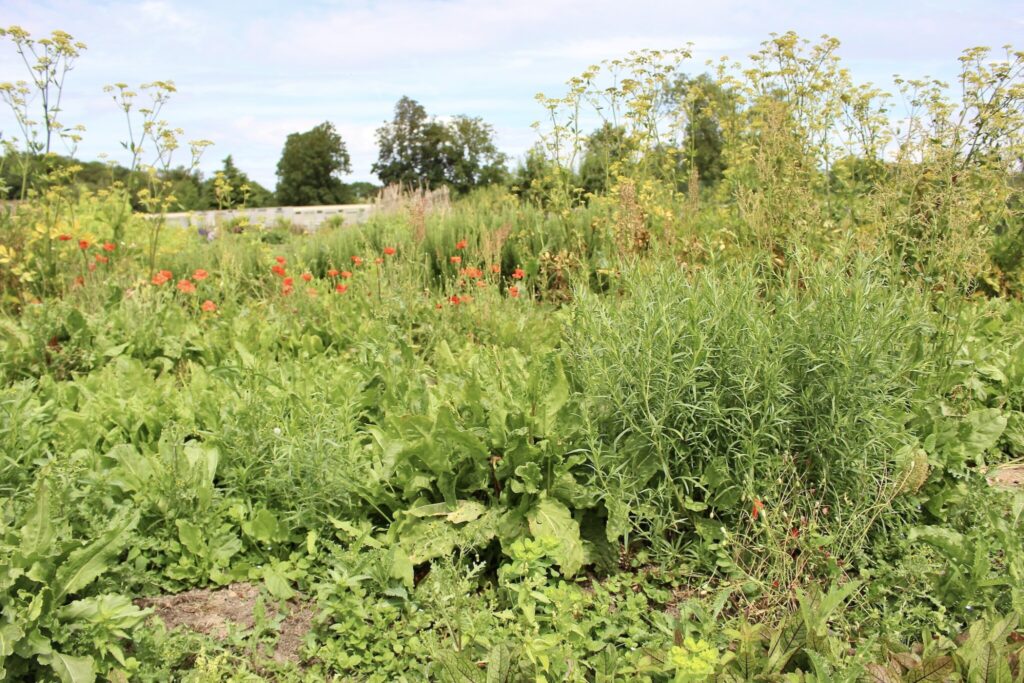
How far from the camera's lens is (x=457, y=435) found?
286cm

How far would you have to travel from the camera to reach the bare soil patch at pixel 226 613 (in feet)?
8.44

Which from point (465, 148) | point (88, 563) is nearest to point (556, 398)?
point (88, 563)

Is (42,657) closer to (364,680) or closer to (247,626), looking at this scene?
(247,626)

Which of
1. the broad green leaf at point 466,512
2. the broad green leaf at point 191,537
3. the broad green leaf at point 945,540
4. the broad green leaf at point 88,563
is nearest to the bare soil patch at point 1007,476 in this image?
the broad green leaf at point 945,540

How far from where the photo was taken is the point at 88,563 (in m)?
2.46

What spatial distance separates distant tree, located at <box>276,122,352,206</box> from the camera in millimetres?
47062

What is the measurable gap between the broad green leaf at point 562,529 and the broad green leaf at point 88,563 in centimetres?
136

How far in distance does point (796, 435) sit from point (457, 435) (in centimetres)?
123

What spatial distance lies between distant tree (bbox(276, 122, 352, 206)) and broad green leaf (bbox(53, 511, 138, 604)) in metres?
46.1

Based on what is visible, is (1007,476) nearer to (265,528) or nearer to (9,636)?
(265,528)

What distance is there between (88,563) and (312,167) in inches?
1873

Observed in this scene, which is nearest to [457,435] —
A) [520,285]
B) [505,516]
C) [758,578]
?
[505,516]

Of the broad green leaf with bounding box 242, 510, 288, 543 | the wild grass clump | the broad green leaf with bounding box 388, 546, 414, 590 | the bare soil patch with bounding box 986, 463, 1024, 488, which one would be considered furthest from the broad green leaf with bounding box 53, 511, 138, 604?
the bare soil patch with bounding box 986, 463, 1024, 488

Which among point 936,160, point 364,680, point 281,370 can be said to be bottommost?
point 364,680
